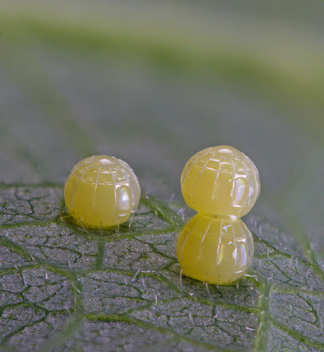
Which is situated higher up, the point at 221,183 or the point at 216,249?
the point at 221,183

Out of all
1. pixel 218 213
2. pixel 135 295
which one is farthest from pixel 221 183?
pixel 135 295

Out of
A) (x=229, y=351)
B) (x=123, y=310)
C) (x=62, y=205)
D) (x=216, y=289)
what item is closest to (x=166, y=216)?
(x=62, y=205)

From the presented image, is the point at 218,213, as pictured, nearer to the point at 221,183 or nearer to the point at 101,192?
the point at 221,183

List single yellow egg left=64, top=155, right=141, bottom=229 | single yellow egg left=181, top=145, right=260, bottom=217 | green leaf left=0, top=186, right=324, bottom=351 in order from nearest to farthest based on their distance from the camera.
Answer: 1. green leaf left=0, top=186, right=324, bottom=351
2. single yellow egg left=181, top=145, right=260, bottom=217
3. single yellow egg left=64, top=155, right=141, bottom=229

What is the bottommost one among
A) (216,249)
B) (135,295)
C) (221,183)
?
(135,295)

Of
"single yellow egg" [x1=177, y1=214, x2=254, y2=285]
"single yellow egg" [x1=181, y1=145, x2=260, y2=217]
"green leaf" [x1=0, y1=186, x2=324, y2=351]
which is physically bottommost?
"green leaf" [x1=0, y1=186, x2=324, y2=351]

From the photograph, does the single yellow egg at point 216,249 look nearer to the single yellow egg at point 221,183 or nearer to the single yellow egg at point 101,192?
the single yellow egg at point 221,183

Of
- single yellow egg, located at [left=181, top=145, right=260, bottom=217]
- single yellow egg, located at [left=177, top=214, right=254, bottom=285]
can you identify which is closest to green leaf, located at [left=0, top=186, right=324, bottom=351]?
single yellow egg, located at [left=177, top=214, right=254, bottom=285]

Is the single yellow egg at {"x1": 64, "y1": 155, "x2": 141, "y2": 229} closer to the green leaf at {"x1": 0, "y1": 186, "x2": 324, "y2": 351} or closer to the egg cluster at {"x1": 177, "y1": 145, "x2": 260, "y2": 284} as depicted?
the green leaf at {"x1": 0, "y1": 186, "x2": 324, "y2": 351}
